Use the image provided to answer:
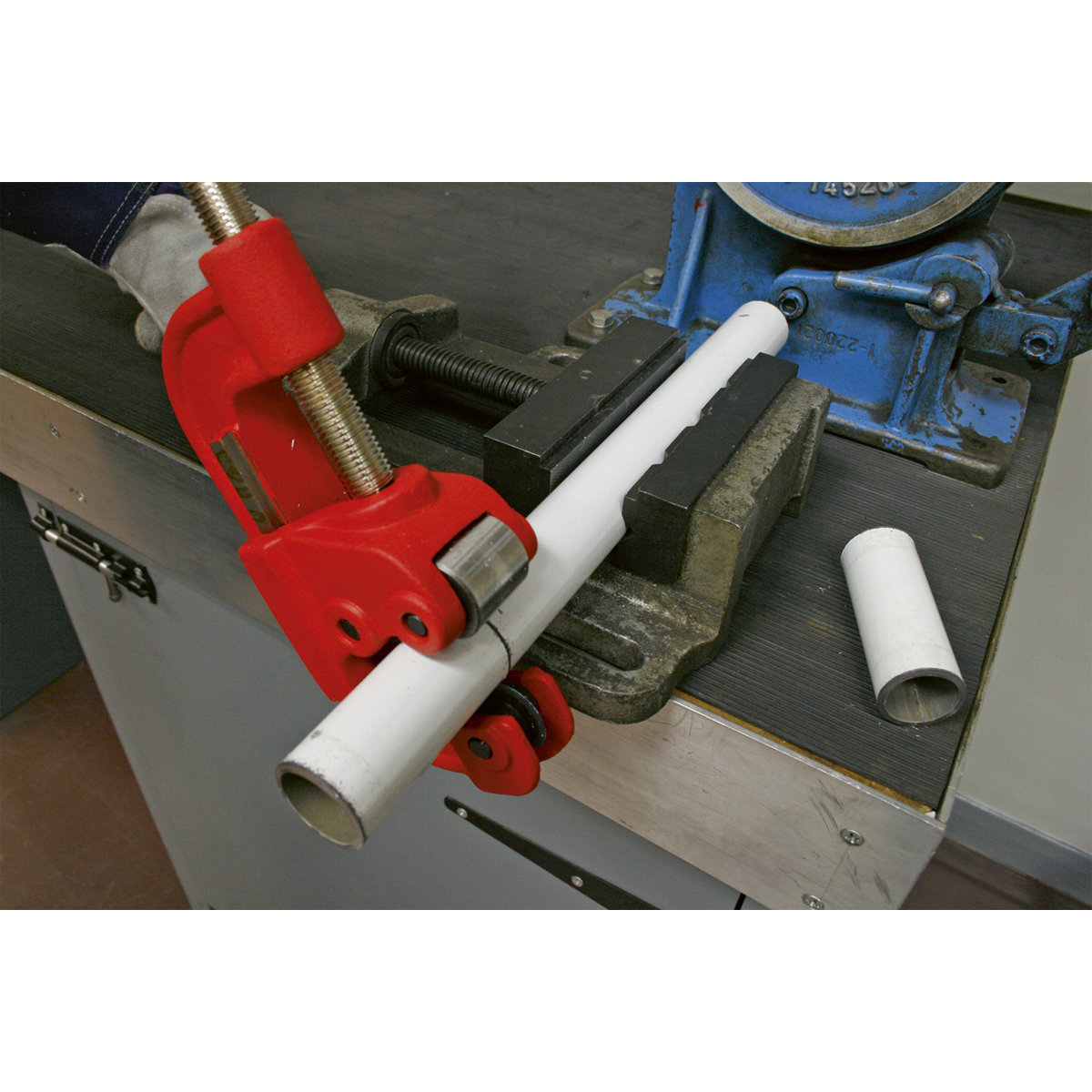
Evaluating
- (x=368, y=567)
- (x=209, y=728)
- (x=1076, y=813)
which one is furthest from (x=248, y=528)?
(x=1076, y=813)

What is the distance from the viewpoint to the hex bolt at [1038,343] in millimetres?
777

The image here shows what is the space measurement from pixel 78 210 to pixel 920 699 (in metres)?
1.16

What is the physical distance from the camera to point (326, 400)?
0.48 meters

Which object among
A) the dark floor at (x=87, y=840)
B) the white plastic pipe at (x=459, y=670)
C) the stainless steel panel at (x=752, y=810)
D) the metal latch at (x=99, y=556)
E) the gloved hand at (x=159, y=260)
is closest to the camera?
the white plastic pipe at (x=459, y=670)

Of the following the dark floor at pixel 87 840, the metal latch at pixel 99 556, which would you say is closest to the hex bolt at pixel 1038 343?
the metal latch at pixel 99 556

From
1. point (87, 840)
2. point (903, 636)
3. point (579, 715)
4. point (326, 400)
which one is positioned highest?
point (326, 400)

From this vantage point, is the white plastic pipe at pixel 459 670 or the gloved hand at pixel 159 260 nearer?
the white plastic pipe at pixel 459 670

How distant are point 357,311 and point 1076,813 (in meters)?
1.73

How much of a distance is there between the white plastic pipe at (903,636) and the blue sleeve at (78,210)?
3.00 feet

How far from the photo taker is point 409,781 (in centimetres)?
44

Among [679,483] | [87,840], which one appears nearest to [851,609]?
[679,483]

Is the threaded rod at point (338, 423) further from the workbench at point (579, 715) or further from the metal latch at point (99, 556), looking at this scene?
the metal latch at point (99, 556)

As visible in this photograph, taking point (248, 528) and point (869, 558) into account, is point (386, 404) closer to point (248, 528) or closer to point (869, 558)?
point (248, 528)

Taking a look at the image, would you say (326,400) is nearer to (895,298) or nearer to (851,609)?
(851,609)
